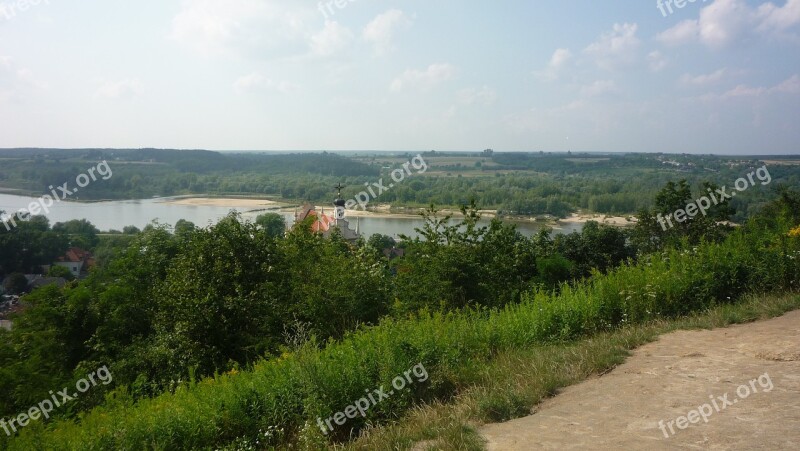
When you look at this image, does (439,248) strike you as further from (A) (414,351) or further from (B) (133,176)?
(B) (133,176)

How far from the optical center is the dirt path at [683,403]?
3703mm

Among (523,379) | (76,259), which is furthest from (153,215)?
(523,379)

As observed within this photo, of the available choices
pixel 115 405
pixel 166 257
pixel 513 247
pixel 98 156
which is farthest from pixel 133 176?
pixel 115 405

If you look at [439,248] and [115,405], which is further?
[439,248]

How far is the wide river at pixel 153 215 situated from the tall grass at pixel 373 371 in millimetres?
34302

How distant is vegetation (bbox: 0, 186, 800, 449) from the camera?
4828 millimetres

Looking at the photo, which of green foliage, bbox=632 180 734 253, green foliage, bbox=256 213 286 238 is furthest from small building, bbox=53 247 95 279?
green foliage, bbox=632 180 734 253

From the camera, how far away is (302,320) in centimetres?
1020

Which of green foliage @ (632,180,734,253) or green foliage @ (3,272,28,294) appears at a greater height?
green foliage @ (632,180,734,253)

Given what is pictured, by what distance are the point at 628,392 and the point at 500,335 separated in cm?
186

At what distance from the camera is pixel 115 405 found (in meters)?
5.90

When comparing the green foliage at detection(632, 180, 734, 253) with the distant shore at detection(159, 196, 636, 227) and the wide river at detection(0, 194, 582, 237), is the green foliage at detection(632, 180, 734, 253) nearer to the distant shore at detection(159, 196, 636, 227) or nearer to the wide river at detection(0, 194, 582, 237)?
the wide river at detection(0, 194, 582, 237)

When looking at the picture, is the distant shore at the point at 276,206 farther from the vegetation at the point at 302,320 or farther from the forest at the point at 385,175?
the vegetation at the point at 302,320

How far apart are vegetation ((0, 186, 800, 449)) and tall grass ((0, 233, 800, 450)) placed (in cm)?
2
